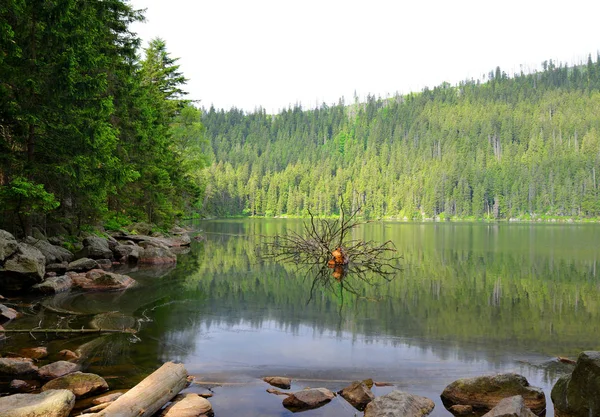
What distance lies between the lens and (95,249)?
61.0 feet

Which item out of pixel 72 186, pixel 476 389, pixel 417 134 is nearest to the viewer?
pixel 476 389

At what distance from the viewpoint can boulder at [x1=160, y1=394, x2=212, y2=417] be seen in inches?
209

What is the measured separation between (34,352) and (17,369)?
111 cm

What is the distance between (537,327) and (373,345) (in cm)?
422

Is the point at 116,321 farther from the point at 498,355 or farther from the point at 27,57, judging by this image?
the point at 27,57

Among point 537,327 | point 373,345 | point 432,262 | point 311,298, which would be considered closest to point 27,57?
point 311,298

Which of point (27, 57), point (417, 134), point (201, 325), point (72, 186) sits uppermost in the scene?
point (417, 134)

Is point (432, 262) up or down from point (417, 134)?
down

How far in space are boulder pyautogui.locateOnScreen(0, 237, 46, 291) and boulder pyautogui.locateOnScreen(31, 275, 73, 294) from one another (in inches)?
9.1

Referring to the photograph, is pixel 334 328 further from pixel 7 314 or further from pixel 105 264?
pixel 105 264

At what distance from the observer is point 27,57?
13836 mm

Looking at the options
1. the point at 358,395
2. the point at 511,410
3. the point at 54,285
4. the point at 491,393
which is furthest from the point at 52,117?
the point at 511,410

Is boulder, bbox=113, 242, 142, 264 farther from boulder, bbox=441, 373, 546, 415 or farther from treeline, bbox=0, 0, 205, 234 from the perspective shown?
boulder, bbox=441, 373, 546, 415

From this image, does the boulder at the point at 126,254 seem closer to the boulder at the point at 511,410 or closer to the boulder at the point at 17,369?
the boulder at the point at 17,369
